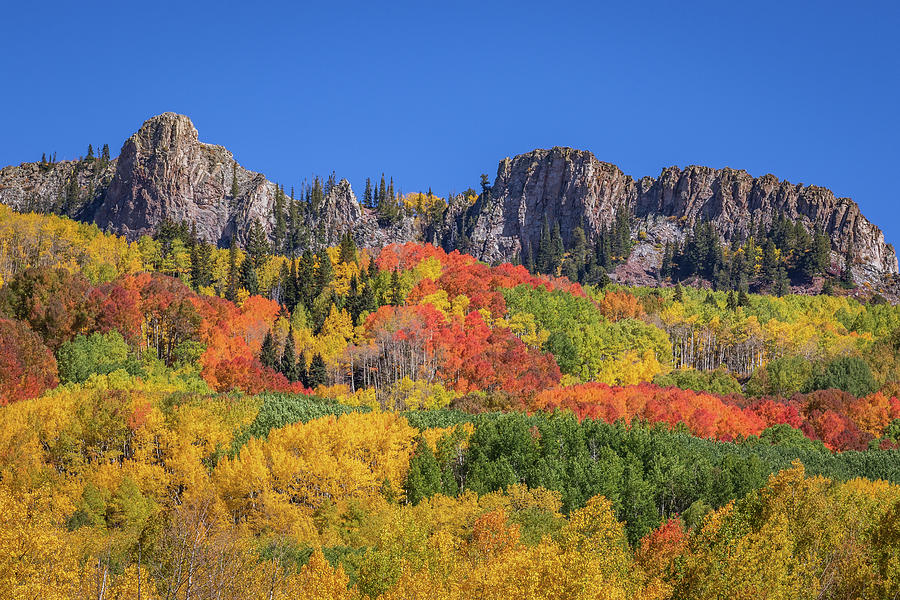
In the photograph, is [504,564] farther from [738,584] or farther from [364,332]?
[364,332]

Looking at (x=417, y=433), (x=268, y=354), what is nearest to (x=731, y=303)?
Result: (x=268, y=354)

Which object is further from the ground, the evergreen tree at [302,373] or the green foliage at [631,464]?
the evergreen tree at [302,373]

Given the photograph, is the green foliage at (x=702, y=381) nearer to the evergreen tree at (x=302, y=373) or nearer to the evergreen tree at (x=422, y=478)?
the evergreen tree at (x=302, y=373)

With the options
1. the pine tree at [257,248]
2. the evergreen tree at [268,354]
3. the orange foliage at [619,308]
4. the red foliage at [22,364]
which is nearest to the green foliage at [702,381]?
the orange foliage at [619,308]

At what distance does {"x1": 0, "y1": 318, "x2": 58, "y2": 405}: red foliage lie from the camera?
8569 centimetres

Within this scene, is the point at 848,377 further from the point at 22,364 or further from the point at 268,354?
the point at 22,364

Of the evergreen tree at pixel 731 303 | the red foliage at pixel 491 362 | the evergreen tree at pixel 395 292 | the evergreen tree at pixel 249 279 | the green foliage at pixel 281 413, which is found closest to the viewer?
the green foliage at pixel 281 413

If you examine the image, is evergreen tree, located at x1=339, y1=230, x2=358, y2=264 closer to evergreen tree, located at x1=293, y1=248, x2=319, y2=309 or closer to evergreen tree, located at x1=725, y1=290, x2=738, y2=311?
evergreen tree, located at x1=293, y1=248, x2=319, y2=309

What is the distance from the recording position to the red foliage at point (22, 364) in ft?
281

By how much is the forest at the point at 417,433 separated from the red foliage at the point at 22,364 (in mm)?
264

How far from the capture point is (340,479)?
75.4 m

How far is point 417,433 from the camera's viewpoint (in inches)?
3255

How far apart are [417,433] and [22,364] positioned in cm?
3989

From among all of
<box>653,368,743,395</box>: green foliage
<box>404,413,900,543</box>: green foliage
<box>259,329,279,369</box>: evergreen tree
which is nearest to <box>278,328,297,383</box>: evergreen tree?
<box>259,329,279,369</box>: evergreen tree
